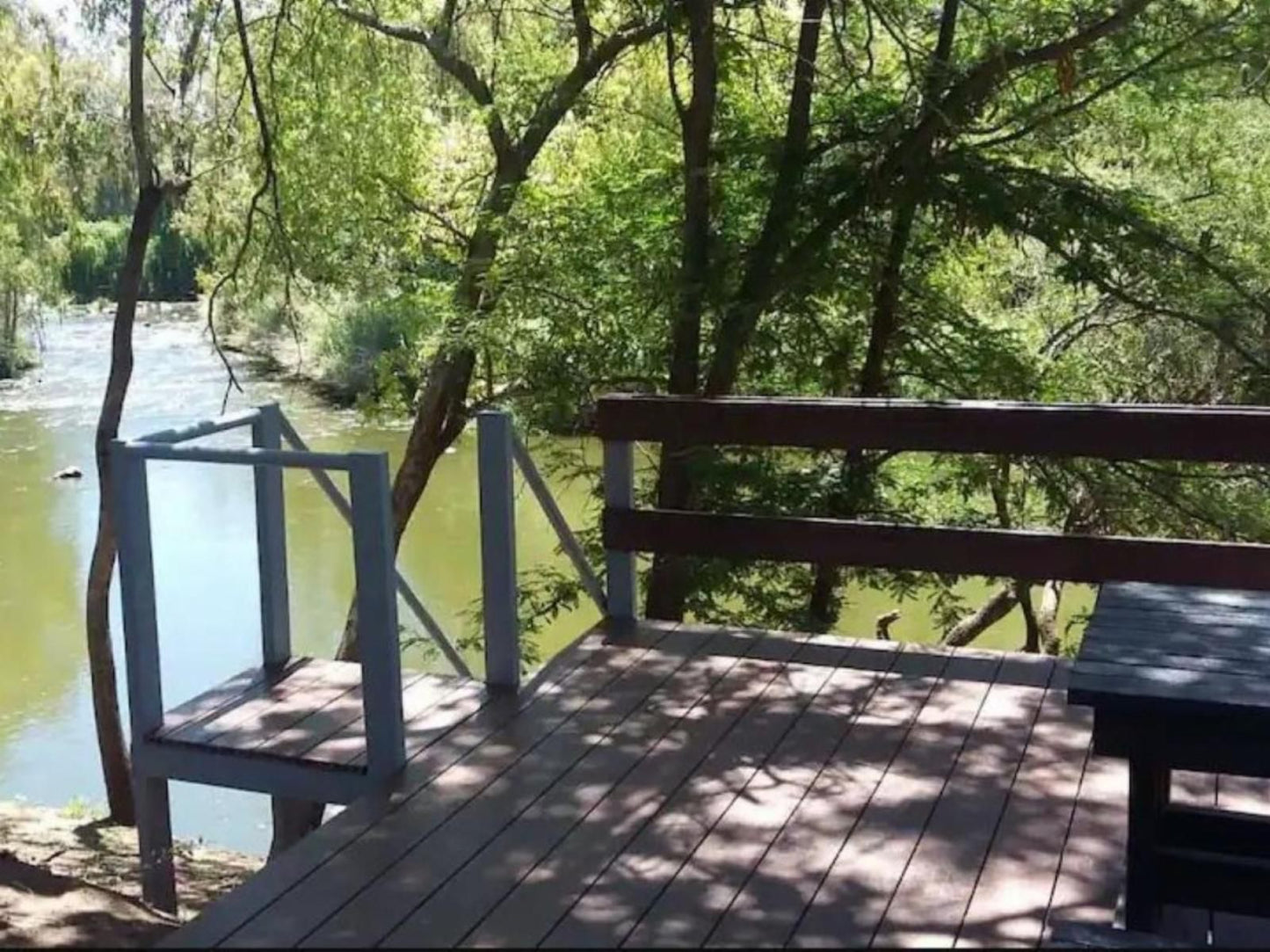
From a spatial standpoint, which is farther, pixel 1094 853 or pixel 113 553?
pixel 113 553

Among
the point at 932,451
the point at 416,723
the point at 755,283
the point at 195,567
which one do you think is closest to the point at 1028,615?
the point at 755,283

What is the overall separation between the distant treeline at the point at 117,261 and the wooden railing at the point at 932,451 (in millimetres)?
7801

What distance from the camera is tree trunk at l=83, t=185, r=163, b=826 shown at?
9.97 metres

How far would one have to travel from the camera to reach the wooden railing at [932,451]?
4.14 m

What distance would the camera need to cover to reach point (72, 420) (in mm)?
23953

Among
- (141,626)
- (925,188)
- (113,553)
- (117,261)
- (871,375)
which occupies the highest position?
(925,188)

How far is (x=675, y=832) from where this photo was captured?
334cm

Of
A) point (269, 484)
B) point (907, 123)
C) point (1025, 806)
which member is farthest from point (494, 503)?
point (907, 123)

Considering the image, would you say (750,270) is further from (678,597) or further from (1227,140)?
(1227,140)

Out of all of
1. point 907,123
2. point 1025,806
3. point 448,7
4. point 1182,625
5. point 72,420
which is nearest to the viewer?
point 1182,625

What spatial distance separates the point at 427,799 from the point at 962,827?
50.0 inches

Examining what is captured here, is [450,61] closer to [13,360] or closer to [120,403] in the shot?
[120,403]

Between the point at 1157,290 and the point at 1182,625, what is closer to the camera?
the point at 1182,625

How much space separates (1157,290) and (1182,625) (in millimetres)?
5073
